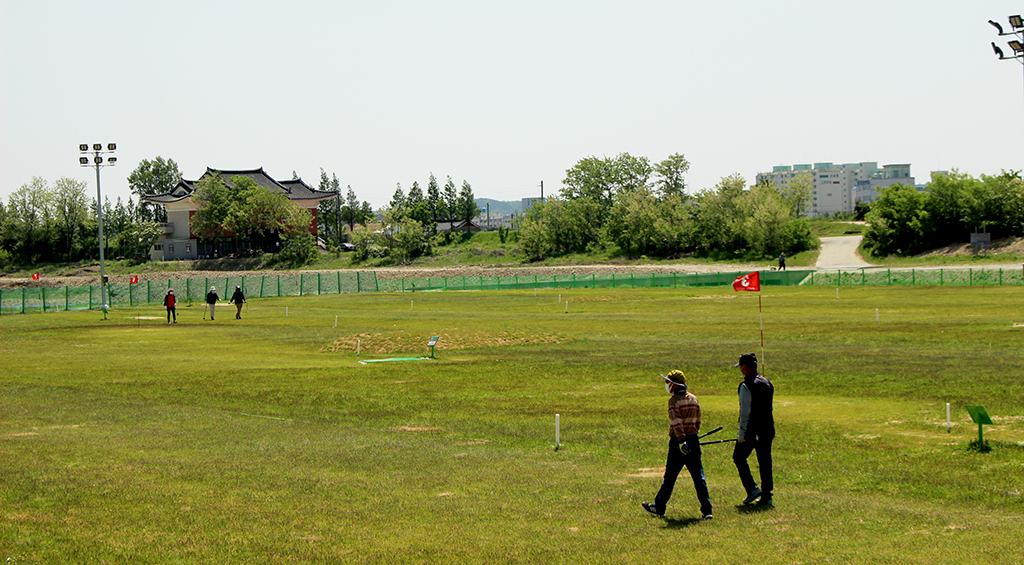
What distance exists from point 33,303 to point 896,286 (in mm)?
74424

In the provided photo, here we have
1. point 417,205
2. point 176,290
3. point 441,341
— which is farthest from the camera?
point 417,205

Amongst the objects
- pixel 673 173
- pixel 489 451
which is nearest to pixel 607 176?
pixel 673 173

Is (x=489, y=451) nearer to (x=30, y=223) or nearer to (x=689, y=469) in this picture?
(x=689, y=469)

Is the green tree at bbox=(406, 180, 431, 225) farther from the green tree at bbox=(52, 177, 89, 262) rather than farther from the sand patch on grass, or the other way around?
the sand patch on grass

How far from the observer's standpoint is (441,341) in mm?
37969

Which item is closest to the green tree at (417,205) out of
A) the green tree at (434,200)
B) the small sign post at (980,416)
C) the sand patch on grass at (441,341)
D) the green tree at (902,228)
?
the green tree at (434,200)

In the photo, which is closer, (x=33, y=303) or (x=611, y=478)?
(x=611, y=478)

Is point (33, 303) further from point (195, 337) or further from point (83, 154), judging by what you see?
point (195, 337)

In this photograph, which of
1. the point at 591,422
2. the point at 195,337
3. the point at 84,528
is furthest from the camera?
the point at 195,337

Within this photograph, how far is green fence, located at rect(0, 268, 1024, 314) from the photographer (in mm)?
71875

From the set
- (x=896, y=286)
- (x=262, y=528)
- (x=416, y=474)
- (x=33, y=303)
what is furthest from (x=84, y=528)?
(x=896, y=286)

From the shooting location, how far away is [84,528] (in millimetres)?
11742

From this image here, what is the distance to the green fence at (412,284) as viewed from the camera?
71.9m

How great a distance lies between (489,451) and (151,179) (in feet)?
538
